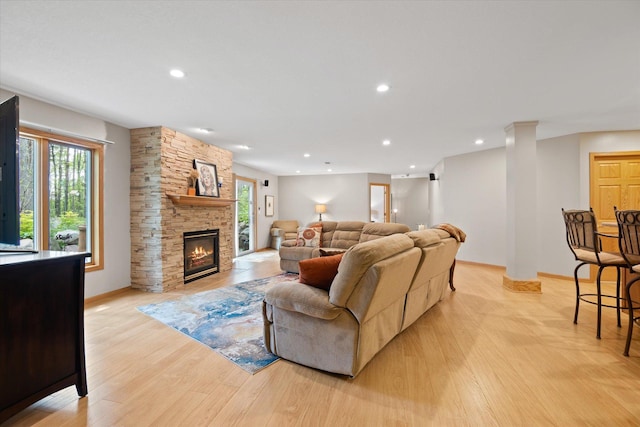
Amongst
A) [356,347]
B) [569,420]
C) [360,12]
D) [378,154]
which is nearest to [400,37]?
[360,12]

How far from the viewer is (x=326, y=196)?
9.69 meters

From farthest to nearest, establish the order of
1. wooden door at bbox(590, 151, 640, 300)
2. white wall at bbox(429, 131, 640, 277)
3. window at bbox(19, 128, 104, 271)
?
white wall at bbox(429, 131, 640, 277) < wooden door at bbox(590, 151, 640, 300) < window at bbox(19, 128, 104, 271)

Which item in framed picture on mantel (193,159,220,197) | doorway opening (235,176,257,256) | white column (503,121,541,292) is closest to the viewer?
white column (503,121,541,292)

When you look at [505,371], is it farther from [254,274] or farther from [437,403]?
[254,274]

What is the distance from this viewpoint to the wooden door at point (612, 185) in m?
4.51

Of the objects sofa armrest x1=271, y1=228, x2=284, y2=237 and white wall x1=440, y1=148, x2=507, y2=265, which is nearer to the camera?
white wall x1=440, y1=148, x2=507, y2=265

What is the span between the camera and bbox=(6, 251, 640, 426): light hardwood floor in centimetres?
164

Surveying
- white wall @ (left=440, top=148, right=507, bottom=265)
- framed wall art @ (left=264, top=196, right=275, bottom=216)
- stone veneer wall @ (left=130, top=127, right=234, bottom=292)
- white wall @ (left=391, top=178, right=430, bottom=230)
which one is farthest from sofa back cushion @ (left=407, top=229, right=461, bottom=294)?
white wall @ (left=391, top=178, right=430, bottom=230)

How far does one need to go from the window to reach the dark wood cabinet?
2135 millimetres

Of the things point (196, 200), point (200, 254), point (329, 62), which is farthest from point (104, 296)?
point (329, 62)

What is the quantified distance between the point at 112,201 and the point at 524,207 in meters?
6.03

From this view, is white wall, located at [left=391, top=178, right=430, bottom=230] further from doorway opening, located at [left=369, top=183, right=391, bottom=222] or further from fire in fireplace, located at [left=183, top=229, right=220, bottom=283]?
fire in fireplace, located at [left=183, top=229, right=220, bottom=283]

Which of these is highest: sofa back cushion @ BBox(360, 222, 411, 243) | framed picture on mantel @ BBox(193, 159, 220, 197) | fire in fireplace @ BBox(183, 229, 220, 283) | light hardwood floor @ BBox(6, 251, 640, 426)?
framed picture on mantel @ BBox(193, 159, 220, 197)

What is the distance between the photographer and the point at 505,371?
2102mm
